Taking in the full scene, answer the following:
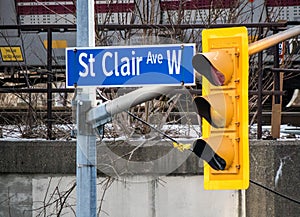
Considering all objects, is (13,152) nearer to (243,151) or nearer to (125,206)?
(125,206)

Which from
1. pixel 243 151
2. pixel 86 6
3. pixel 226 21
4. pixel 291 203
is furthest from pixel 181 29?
pixel 243 151

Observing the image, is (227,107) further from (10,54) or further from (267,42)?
(10,54)

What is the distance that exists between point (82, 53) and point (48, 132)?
3361 mm

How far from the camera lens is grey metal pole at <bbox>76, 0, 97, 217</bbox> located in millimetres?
4652

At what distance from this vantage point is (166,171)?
756cm

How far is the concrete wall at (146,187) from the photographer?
7.46m

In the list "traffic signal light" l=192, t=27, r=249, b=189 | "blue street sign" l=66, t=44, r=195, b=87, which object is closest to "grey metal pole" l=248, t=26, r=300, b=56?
"traffic signal light" l=192, t=27, r=249, b=189

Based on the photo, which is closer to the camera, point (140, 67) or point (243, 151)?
point (243, 151)

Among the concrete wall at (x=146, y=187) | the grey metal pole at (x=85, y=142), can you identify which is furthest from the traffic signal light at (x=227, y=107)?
the concrete wall at (x=146, y=187)

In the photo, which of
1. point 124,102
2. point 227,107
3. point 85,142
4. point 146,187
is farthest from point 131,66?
point 146,187

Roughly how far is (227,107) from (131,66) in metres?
0.81

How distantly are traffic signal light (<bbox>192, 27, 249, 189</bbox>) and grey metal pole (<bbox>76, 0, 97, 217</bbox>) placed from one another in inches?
32.5

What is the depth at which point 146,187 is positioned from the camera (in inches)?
296

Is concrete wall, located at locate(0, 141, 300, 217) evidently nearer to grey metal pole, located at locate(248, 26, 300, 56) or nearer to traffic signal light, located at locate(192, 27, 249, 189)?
grey metal pole, located at locate(248, 26, 300, 56)
